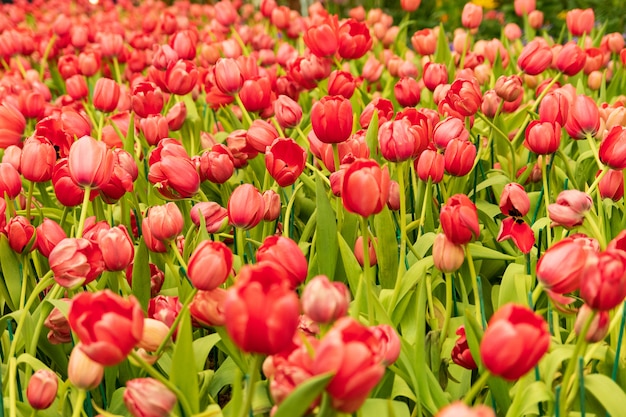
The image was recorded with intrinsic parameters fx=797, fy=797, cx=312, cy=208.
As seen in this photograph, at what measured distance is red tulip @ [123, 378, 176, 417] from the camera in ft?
2.86

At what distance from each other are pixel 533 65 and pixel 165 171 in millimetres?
945

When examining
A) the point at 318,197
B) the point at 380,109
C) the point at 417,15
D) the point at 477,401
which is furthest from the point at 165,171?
the point at 417,15

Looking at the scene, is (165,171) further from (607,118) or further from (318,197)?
(607,118)

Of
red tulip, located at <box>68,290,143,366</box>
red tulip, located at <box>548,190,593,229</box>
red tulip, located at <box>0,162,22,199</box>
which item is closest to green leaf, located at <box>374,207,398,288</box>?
red tulip, located at <box>548,190,593,229</box>

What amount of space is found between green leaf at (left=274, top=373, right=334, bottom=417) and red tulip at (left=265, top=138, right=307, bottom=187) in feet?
2.26

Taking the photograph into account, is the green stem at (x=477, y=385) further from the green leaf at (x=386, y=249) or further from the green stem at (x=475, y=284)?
the green leaf at (x=386, y=249)

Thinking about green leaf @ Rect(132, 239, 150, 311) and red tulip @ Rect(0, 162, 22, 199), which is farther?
red tulip @ Rect(0, 162, 22, 199)

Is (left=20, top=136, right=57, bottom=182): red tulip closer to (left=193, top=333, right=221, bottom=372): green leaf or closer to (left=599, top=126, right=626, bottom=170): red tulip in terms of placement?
(left=193, top=333, right=221, bottom=372): green leaf

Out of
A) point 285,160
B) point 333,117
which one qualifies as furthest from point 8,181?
point 333,117

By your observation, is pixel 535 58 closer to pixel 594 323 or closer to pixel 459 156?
Result: pixel 459 156

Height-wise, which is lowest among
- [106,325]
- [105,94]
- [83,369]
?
[105,94]

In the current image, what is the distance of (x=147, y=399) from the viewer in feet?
2.87

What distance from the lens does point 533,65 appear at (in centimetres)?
186

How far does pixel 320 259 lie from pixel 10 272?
1.88ft
